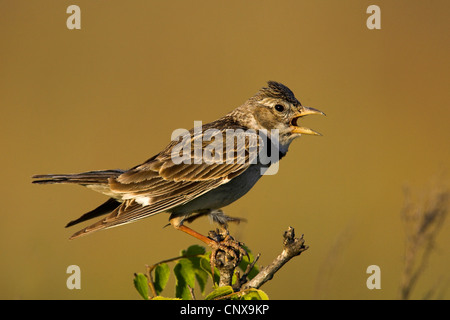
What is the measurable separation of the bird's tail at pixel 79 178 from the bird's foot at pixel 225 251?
1.27 metres

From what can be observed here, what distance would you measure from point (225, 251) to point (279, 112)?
2106mm

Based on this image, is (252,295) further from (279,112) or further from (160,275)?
(279,112)

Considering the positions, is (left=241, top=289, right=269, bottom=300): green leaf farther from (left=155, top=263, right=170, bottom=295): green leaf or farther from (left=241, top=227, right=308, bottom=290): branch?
(left=155, top=263, right=170, bottom=295): green leaf

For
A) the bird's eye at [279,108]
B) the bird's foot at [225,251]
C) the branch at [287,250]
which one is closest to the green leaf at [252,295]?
the branch at [287,250]

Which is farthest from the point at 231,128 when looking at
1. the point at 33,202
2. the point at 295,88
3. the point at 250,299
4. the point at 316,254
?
the point at 295,88

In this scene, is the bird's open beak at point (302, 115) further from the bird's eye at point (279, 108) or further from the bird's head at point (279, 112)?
the bird's eye at point (279, 108)

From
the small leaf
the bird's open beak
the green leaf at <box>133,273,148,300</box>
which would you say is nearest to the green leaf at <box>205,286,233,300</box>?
the green leaf at <box>133,273,148,300</box>

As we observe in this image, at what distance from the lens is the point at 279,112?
6.02 m

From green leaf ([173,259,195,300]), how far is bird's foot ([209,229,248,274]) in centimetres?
17

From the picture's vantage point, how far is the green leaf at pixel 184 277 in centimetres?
426

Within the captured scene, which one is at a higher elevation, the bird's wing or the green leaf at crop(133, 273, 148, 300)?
the bird's wing

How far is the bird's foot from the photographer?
13.9ft

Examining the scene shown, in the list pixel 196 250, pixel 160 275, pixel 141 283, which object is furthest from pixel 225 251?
pixel 141 283

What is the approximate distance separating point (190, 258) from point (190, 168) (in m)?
1.22
